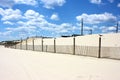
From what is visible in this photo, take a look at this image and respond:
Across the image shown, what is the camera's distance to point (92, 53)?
26.3m

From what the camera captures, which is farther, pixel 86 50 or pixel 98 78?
pixel 86 50

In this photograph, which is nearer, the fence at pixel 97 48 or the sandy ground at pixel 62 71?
the sandy ground at pixel 62 71

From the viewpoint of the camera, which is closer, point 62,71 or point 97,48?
point 62,71

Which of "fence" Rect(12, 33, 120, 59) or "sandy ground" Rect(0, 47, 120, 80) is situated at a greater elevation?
"fence" Rect(12, 33, 120, 59)

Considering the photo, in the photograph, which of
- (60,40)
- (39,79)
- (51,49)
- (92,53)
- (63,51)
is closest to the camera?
(39,79)

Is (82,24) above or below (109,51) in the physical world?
above

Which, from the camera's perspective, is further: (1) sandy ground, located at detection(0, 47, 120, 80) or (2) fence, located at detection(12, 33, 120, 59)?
(2) fence, located at detection(12, 33, 120, 59)

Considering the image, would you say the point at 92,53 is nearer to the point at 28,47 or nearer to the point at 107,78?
the point at 107,78

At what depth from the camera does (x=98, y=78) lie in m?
9.77

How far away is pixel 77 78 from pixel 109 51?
556 inches

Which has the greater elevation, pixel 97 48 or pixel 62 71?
pixel 97 48

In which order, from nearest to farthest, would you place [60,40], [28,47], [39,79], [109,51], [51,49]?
1. [39,79]
2. [109,51]
3. [51,49]
4. [60,40]
5. [28,47]

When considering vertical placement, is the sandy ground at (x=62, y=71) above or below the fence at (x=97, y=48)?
below

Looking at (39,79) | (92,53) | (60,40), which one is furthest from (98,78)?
(60,40)
